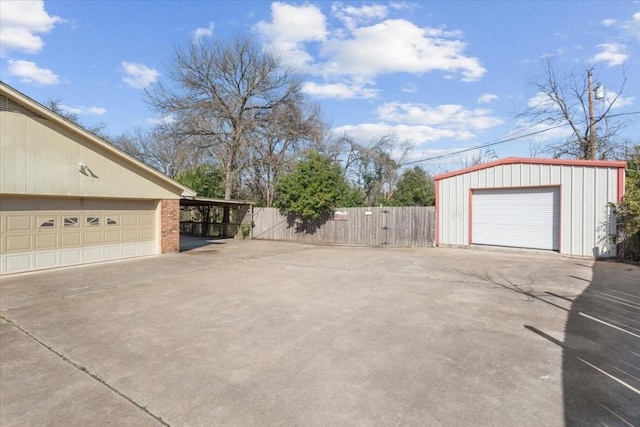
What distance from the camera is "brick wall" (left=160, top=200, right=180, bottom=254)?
13.9 m

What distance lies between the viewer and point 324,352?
4.38 meters

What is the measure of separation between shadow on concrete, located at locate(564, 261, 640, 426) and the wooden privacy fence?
29.7ft

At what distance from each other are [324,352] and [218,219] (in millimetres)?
21140

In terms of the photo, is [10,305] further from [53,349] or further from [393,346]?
[393,346]

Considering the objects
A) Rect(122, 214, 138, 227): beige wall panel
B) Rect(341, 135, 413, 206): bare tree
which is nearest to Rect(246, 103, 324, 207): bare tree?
Rect(341, 135, 413, 206): bare tree

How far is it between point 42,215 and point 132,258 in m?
3.11

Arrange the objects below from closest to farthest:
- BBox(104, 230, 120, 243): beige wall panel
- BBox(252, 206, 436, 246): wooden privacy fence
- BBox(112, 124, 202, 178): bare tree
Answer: BBox(104, 230, 120, 243): beige wall panel < BBox(252, 206, 436, 246): wooden privacy fence < BBox(112, 124, 202, 178): bare tree

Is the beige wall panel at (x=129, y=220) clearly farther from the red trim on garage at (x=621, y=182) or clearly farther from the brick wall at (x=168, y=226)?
the red trim on garage at (x=621, y=182)

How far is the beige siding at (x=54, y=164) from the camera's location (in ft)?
31.2

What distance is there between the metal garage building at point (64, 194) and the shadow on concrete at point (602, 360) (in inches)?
480

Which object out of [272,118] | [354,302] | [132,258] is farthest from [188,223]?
[354,302]

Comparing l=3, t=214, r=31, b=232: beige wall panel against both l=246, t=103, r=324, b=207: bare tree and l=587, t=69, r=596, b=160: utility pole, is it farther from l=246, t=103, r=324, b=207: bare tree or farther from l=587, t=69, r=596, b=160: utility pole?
l=587, t=69, r=596, b=160: utility pole

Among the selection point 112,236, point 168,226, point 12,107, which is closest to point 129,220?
point 112,236

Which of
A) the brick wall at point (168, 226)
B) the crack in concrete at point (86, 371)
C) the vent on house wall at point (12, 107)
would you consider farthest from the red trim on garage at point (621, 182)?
the vent on house wall at point (12, 107)
